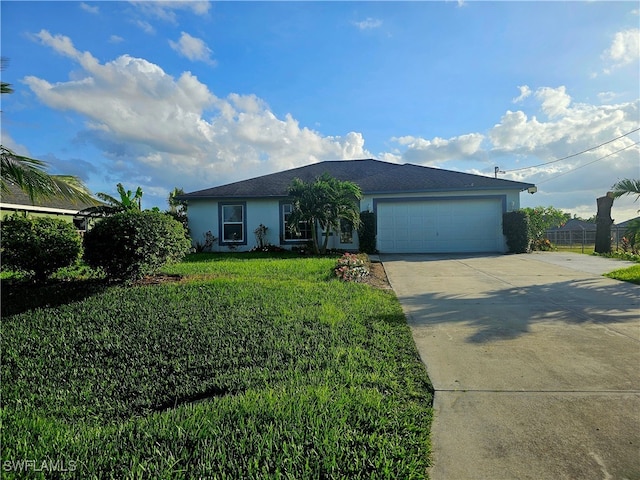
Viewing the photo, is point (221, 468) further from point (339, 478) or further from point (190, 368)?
point (190, 368)

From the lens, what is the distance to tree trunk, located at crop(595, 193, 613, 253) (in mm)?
16531

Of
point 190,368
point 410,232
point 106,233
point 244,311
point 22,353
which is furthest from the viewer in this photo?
point 410,232

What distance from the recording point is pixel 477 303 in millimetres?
6562

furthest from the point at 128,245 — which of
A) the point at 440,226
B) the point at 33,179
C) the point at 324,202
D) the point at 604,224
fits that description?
the point at 604,224

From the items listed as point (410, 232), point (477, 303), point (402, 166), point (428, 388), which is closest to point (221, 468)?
point (428, 388)

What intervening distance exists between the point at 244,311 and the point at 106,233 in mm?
3390

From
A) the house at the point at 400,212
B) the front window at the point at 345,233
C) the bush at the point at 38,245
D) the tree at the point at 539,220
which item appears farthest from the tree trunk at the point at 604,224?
the bush at the point at 38,245

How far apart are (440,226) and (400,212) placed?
1.86m

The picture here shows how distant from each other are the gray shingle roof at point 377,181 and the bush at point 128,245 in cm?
983

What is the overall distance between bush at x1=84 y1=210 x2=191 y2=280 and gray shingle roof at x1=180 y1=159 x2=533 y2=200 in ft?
32.2

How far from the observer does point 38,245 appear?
23.4ft

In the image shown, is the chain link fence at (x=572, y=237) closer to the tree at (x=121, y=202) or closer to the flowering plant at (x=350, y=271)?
the flowering plant at (x=350, y=271)

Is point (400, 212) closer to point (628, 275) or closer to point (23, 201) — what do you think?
point (628, 275)

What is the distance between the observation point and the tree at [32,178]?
6562 mm
